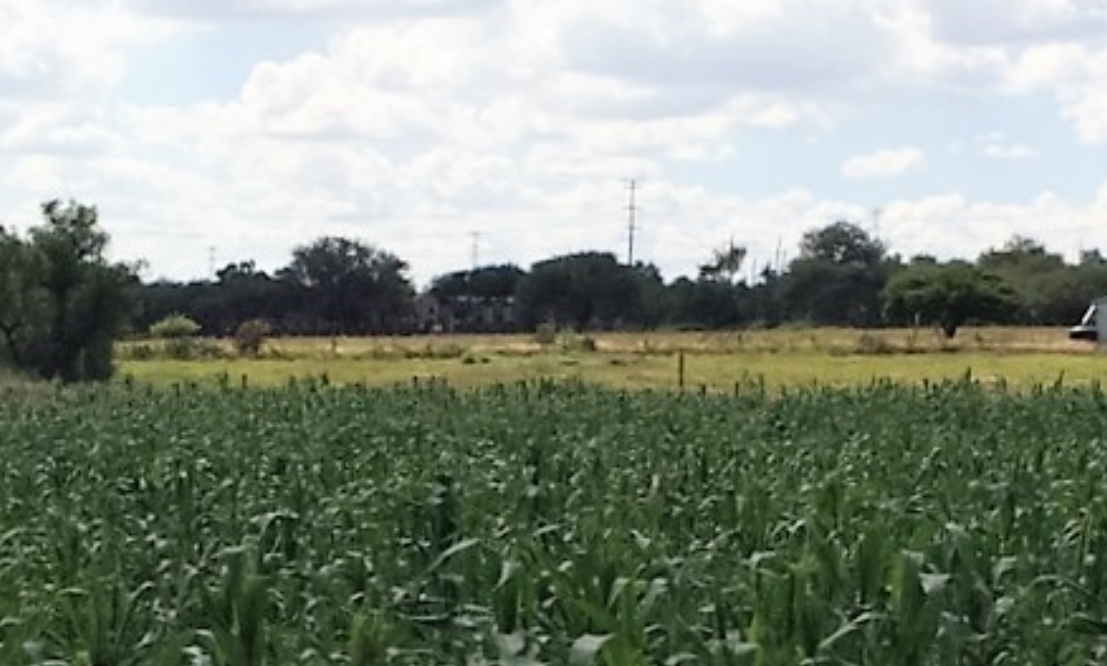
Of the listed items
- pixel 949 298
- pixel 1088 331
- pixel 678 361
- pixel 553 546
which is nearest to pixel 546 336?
pixel 1088 331

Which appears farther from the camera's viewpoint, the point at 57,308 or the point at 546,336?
the point at 546,336

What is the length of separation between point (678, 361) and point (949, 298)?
35.4 meters

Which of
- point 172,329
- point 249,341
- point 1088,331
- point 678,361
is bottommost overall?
point 678,361

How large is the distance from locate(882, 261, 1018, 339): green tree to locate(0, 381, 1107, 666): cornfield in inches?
2659

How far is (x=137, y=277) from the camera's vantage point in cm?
5794

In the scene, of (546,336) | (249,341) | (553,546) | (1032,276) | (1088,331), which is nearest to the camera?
(553,546)

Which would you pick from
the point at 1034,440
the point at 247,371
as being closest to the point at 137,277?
the point at 247,371

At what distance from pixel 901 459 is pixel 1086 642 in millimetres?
9479

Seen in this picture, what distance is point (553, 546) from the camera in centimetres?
984

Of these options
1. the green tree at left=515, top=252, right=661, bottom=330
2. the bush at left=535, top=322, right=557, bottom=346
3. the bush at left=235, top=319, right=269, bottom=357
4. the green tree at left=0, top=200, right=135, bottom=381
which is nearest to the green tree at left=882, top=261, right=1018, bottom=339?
the bush at left=535, top=322, right=557, bottom=346

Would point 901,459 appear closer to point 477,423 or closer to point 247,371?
point 477,423

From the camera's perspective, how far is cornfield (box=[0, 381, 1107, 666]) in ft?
22.2

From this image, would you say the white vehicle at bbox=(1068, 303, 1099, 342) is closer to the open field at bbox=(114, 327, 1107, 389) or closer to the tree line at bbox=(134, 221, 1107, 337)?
the open field at bbox=(114, 327, 1107, 389)

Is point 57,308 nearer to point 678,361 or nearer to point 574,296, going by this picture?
point 678,361
